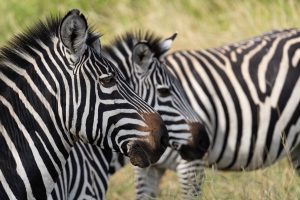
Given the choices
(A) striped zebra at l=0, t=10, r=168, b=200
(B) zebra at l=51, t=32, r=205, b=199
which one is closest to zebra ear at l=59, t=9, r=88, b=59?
(A) striped zebra at l=0, t=10, r=168, b=200

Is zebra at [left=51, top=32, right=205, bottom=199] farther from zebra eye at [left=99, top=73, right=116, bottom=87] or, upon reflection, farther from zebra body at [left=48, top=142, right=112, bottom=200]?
zebra eye at [left=99, top=73, right=116, bottom=87]

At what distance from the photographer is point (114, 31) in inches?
546

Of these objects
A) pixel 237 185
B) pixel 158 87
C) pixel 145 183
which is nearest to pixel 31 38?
pixel 158 87

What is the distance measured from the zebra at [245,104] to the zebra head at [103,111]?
3465 millimetres

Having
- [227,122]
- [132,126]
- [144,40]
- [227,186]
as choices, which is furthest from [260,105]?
[132,126]

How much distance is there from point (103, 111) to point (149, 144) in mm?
337

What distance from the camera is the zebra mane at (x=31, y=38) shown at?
5.65 m

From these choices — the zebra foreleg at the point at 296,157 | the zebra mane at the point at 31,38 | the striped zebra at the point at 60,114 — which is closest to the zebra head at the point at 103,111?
the striped zebra at the point at 60,114

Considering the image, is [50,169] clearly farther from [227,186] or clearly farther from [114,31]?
[114,31]

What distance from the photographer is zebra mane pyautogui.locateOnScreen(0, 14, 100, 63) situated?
5.65 meters

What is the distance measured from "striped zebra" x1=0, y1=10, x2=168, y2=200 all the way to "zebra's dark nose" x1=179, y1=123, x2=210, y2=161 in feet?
7.70

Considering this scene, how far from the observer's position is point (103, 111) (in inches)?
220

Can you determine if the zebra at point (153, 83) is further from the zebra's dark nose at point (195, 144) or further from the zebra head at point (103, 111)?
the zebra head at point (103, 111)

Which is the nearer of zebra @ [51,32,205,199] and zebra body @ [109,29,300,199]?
zebra @ [51,32,205,199]
